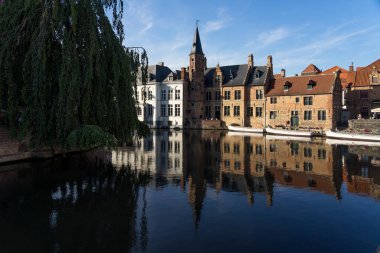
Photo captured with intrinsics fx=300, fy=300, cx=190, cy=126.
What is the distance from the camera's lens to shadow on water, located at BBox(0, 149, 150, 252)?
666cm

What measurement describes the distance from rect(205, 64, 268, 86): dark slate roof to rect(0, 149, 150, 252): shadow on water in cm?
3572

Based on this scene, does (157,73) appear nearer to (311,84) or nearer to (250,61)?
(250,61)

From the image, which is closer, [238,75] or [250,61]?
[250,61]

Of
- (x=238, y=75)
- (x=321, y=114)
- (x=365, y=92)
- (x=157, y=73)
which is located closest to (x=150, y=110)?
(x=157, y=73)

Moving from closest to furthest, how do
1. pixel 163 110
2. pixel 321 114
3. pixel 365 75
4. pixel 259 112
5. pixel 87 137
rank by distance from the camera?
pixel 87 137 → pixel 321 114 → pixel 365 75 → pixel 259 112 → pixel 163 110

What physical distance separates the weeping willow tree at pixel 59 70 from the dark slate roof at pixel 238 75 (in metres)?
34.4

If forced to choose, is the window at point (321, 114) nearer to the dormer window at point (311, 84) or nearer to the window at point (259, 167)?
the dormer window at point (311, 84)

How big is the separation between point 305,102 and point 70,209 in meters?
38.3

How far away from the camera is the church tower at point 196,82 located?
48844 millimetres

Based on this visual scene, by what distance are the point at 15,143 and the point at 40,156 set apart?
5.22 ft

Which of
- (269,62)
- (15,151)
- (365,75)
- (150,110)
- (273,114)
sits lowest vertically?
(15,151)

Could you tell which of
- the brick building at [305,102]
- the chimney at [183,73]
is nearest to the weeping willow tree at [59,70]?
the brick building at [305,102]

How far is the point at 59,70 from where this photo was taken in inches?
536

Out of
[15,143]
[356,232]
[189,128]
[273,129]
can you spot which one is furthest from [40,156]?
[189,128]
